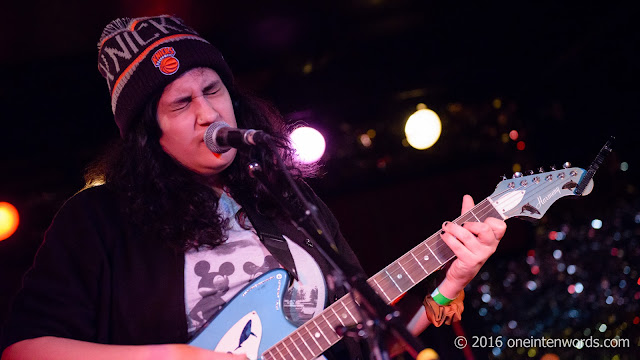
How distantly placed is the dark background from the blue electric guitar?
184 centimetres

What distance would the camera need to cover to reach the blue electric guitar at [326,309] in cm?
198

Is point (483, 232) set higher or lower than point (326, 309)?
lower

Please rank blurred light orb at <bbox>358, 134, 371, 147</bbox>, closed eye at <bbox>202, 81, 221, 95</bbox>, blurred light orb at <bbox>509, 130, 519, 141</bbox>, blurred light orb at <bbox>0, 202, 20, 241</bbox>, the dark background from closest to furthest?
closed eye at <bbox>202, 81, 221, 95</bbox> < blurred light orb at <bbox>0, 202, 20, 241</bbox> < the dark background < blurred light orb at <bbox>358, 134, 371, 147</bbox> < blurred light orb at <bbox>509, 130, 519, 141</bbox>

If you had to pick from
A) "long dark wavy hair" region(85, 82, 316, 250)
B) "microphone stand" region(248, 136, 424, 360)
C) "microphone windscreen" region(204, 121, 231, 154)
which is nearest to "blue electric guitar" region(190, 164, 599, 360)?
"long dark wavy hair" region(85, 82, 316, 250)

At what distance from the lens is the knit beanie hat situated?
7.49 feet

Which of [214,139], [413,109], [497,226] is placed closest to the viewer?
[214,139]

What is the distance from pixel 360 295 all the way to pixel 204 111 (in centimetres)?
112

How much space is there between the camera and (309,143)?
4.80 m

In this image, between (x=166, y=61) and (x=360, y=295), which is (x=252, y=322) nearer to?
(x=360, y=295)

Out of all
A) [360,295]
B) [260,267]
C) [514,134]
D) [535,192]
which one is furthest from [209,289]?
[514,134]

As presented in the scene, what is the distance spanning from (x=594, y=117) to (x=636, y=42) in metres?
0.78

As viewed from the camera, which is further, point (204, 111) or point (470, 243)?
point (204, 111)

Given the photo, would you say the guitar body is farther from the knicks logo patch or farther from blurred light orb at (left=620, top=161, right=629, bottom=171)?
blurred light orb at (left=620, top=161, right=629, bottom=171)

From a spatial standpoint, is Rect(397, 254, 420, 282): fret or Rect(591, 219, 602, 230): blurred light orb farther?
Rect(591, 219, 602, 230): blurred light orb
